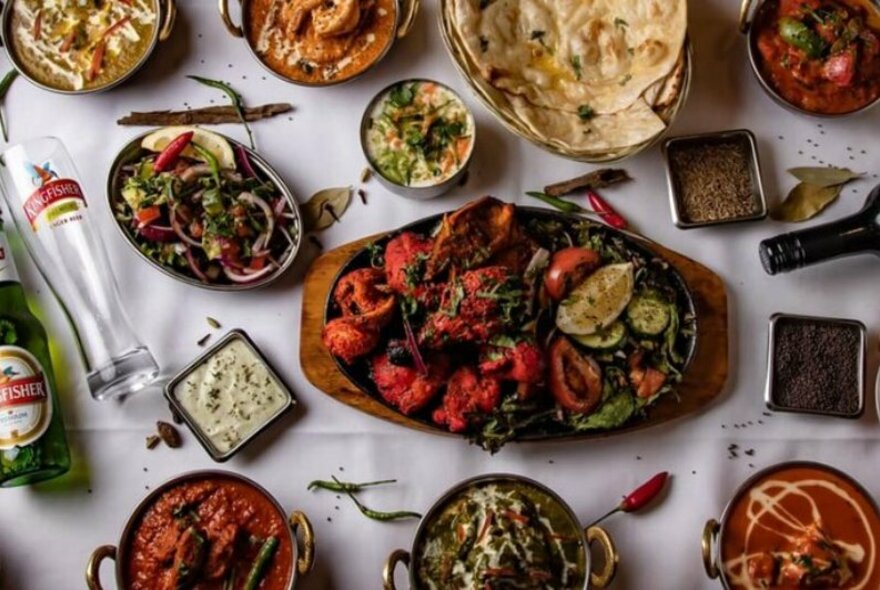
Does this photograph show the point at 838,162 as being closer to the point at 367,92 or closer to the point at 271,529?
the point at 367,92

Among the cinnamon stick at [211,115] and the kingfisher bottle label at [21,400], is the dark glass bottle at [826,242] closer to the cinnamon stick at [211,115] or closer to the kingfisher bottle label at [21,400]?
the cinnamon stick at [211,115]

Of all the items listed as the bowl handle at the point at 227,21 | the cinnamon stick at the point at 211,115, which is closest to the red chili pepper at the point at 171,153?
the cinnamon stick at the point at 211,115

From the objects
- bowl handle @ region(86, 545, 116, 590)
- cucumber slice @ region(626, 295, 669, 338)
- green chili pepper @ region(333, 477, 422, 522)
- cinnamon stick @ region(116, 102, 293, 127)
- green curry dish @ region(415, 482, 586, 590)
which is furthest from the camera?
cinnamon stick @ region(116, 102, 293, 127)

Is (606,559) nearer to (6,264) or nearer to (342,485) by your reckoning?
(342,485)

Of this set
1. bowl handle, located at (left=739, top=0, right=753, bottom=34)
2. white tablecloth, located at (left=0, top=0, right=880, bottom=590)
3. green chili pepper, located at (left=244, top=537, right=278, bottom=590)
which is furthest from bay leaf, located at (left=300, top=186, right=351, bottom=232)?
bowl handle, located at (left=739, top=0, right=753, bottom=34)

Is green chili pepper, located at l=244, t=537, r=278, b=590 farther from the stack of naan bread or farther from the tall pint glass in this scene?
the stack of naan bread

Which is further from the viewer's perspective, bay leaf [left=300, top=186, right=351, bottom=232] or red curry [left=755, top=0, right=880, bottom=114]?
bay leaf [left=300, top=186, right=351, bottom=232]

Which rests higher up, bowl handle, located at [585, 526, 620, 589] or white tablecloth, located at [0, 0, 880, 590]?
white tablecloth, located at [0, 0, 880, 590]

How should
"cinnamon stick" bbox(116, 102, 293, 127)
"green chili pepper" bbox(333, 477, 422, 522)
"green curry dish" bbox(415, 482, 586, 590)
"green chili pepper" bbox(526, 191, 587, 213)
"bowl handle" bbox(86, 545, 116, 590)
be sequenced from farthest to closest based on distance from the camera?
1. "cinnamon stick" bbox(116, 102, 293, 127)
2. "green chili pepper" bbox(526, 191, 587, 213)
3. "green chili pepper" bbox(333, 477, 422, 522)
4. "bowl handle" bbox(86, 545, 116, 590)
5. "green curry dish" bbox(415, 482, 586, 590)
